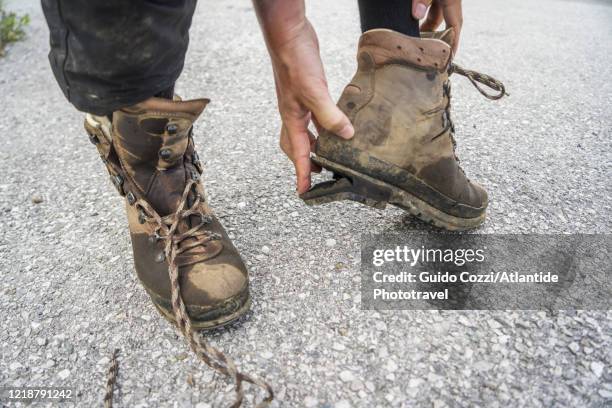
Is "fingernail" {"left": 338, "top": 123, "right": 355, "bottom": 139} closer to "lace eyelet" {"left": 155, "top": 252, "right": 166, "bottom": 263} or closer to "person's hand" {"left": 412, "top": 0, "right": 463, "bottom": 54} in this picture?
"person's hand" {"left": 412, "top": 0, "right": 463, "bottom": 54}

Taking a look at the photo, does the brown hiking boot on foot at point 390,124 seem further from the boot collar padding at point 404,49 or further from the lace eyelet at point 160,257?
the lace eyelet at point 160,257

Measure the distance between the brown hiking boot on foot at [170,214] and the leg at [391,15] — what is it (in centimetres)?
52

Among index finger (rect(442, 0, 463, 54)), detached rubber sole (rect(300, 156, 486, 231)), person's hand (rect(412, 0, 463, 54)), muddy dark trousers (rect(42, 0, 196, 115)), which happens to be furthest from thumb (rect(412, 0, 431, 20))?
muddy dark trousers (rect(42, 0, 196, 115))

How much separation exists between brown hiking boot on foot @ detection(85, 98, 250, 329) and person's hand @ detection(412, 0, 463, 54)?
609mm

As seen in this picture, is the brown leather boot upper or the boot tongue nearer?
the boot tongue

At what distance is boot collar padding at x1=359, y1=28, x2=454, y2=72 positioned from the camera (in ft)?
3.98

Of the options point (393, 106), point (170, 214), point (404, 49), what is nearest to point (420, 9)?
point (404, 49)

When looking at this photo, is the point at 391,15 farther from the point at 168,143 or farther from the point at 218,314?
the point at 218,314

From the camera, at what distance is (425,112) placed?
50.4 inches

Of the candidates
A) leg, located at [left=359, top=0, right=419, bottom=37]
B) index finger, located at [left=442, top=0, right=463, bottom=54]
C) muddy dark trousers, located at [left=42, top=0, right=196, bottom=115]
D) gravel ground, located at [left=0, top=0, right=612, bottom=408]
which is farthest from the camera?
index finger, located at [left=442, top=0, right=463, bottom=54]

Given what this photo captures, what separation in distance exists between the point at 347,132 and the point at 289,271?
1.36 ft

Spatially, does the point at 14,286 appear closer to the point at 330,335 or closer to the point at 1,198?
the point at 1,198

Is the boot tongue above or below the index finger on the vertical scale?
below

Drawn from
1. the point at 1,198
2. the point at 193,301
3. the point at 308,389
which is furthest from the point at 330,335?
the point at 1,198
